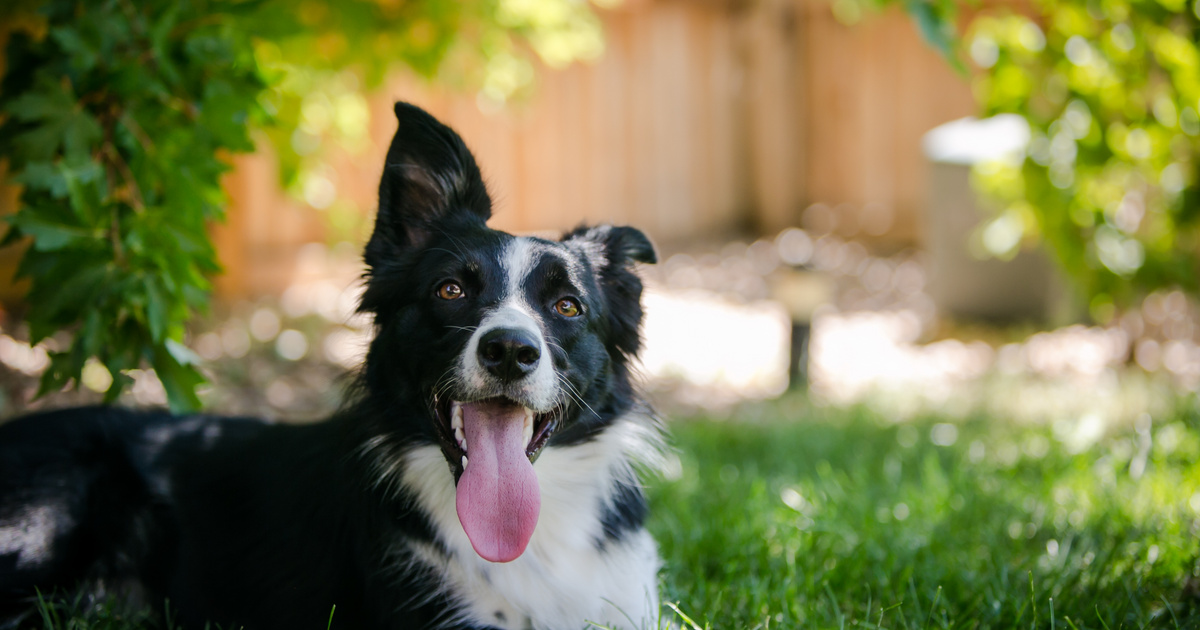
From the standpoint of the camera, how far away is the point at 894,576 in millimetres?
2771

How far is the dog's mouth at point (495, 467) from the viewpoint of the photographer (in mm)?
2055

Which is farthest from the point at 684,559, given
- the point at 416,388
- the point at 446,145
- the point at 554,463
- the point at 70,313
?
the point at 70,313

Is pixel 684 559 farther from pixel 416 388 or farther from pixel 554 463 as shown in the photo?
pixel 416 388

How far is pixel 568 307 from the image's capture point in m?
2.34

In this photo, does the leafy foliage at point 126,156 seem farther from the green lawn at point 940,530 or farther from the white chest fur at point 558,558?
the green lawn at point 940,530

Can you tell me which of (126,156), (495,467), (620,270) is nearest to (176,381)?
(126,156)

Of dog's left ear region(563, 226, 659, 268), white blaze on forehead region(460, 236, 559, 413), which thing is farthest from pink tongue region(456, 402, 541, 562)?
dog's left ear region(563, 226, 659, 268)

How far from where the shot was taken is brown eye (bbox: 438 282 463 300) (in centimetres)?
225

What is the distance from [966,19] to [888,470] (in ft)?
28.7

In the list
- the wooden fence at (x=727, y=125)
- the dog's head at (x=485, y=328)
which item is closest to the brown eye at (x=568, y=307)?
the dog's head at (x=485, y=328)

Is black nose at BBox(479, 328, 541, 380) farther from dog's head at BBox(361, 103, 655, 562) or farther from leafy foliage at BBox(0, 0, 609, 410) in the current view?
leafy foliage at BBox(0, 0, 609, 410)

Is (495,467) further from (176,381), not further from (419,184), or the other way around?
(176,381)

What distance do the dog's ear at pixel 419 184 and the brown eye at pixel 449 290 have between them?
0.85 feet

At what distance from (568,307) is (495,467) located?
49 centimetres
